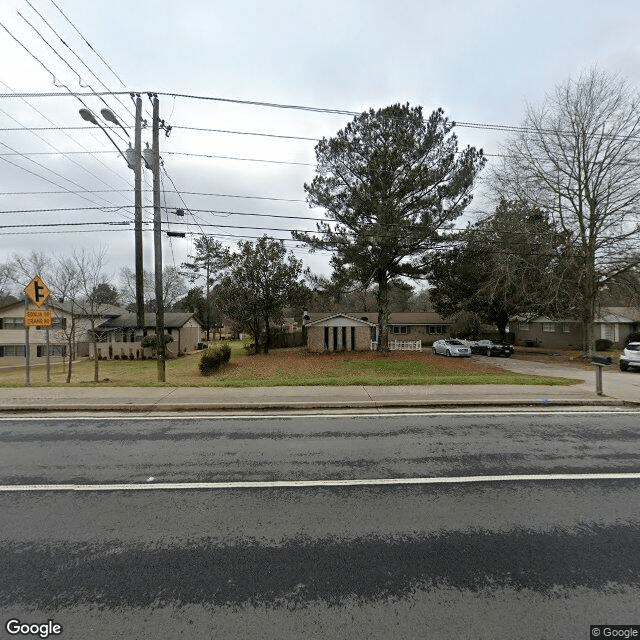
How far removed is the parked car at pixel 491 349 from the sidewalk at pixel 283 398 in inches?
730

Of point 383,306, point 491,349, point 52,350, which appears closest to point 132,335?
point 52,350

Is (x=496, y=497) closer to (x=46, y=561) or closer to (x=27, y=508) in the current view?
(x=46, y=561)

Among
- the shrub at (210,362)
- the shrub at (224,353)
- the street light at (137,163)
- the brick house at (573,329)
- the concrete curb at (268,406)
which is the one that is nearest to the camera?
the concrete curb at (268,406)

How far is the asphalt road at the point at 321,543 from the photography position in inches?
92.7

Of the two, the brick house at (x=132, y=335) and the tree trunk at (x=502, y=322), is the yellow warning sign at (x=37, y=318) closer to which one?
the brick house at (x=132, y=335)

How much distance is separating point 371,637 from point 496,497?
245 cm

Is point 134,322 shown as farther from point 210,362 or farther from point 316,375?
point 316,375

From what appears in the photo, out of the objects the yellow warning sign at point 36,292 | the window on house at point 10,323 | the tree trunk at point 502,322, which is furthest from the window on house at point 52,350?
the tree trunk at point 502,322

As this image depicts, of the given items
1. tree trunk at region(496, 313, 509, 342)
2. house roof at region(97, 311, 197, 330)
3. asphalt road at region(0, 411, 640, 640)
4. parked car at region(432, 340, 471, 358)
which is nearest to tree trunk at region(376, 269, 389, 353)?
parked car at region(432, 340, 471, 358)

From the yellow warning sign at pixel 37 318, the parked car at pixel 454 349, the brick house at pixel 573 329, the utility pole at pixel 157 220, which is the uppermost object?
the utility pole at pixel 157 220

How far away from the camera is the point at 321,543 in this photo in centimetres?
314

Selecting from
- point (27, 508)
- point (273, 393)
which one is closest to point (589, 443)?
point (273, 393)

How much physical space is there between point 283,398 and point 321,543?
584 cm

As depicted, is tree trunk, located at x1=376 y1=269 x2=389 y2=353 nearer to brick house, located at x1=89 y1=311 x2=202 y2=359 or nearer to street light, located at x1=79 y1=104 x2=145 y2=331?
street light, located at x1=79 y1=104 x2=145 y2=331
